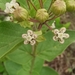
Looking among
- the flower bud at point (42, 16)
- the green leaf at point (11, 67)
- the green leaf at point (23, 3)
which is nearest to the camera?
the flower bud at point (42, 16)

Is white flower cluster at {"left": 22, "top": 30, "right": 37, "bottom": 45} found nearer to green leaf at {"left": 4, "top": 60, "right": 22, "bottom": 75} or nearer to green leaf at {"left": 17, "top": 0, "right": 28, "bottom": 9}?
green leaf at {"left": 17, "top": 0, "right": 28, "bottom": 9}

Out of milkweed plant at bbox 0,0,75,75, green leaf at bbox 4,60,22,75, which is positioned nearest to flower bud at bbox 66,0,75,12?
milkweed plant at bbox 0,0,75,75

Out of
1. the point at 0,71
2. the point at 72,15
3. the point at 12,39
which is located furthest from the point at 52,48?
the point at 72,15

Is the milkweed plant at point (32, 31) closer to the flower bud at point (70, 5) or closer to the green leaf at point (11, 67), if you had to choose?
the flower bud at point (70, 5)

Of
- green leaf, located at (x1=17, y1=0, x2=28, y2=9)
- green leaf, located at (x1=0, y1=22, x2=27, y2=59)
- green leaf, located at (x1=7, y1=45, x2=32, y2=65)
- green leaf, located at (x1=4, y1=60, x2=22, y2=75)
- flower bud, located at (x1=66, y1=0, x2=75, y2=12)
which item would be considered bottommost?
green leaf, located at (x1=4, y1=60, x2=22, y2=75)

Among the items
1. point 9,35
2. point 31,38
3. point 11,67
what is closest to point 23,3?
point 9,35

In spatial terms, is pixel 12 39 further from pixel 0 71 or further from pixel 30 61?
pixel 0 71

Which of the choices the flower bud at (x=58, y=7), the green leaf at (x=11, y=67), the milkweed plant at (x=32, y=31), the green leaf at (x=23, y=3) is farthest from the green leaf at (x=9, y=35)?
the green leaf at (x=11, y=67)
